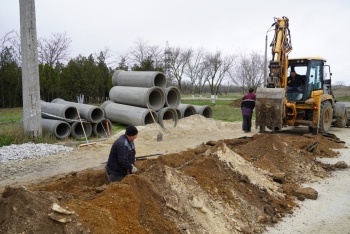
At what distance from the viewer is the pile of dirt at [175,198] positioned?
12.4 feet

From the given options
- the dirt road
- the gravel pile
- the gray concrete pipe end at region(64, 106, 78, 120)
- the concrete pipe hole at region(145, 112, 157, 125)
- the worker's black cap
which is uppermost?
the worker's black cap

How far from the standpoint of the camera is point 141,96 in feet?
44.5

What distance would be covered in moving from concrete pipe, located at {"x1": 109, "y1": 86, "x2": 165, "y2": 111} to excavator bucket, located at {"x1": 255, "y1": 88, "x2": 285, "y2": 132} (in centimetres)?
429

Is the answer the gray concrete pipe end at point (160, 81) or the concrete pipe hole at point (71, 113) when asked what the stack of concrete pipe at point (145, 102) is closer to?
the gray concrete pipe end at point (160, 81)

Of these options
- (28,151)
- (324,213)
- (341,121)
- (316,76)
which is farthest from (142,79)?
(324,213)

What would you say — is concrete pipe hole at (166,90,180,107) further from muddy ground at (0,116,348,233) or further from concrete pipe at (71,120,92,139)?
muddy ground at (0,116,348,233)

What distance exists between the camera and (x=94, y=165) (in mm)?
8242

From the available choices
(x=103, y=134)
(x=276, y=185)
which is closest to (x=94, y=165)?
(x=276, y=185)

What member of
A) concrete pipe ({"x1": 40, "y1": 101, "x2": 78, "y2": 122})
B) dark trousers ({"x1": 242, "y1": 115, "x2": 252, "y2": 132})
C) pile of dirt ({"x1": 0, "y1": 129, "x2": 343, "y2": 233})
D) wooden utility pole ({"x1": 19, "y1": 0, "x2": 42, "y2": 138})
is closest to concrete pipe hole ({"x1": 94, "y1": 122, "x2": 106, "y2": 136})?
concrete pipe ({"x1": 40, "y1": 101, "x2": 78, "y2": 122})

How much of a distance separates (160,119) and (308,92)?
5763mm

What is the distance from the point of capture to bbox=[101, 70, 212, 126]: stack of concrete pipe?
1358cm

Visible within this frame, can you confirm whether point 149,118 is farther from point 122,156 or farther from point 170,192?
point 170,192

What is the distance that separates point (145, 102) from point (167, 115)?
1416 mm

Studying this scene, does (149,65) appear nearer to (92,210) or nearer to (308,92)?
(308,92)
